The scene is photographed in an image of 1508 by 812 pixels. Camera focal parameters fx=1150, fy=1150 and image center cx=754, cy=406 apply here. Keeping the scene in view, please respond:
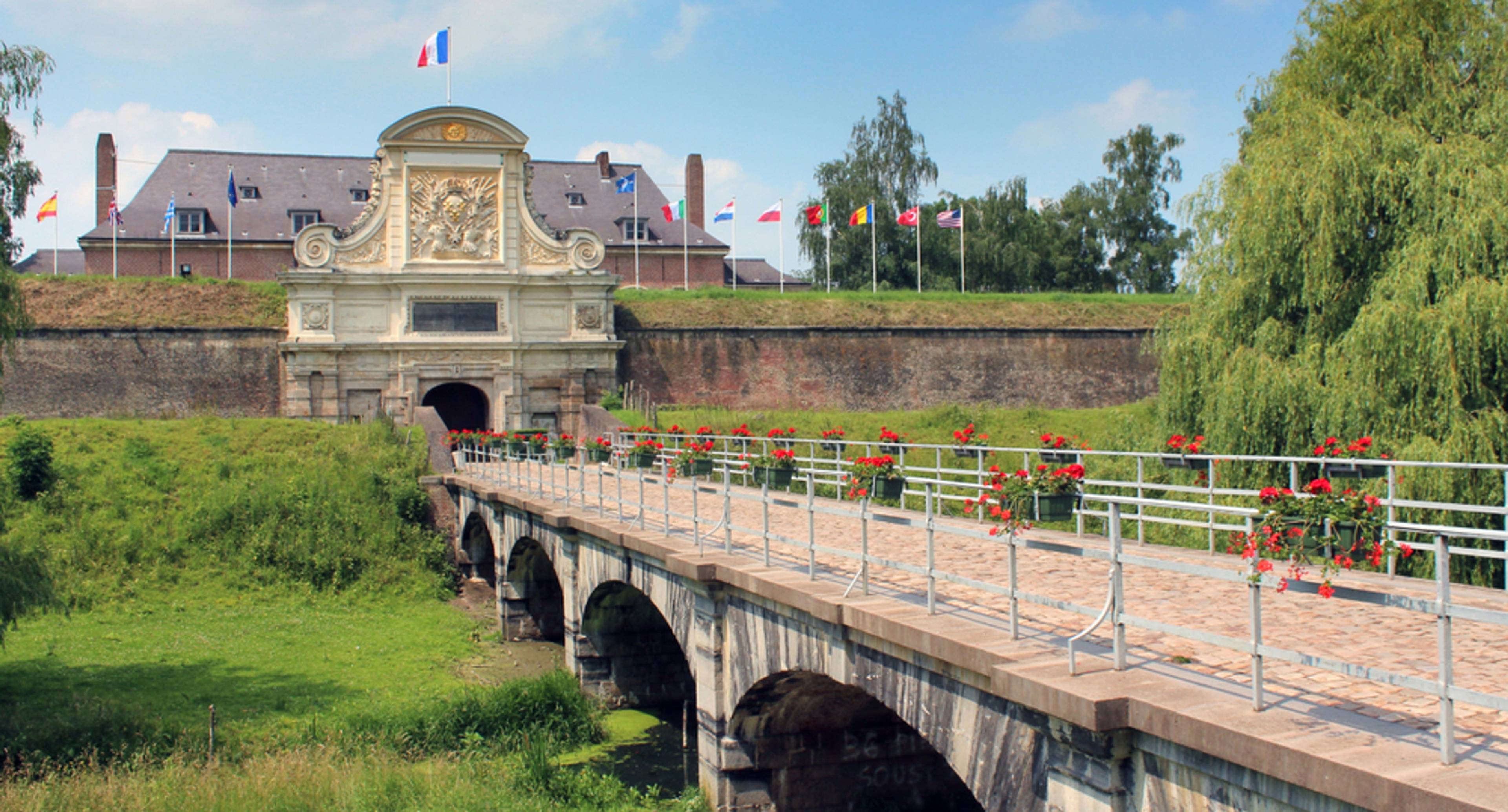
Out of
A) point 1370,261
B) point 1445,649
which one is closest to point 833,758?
point 1445,649

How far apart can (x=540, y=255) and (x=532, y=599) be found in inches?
640

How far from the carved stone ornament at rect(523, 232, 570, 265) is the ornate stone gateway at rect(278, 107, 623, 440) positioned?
1.4 inches

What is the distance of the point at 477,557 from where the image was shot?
79.9ft

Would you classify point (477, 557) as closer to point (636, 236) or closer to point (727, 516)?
point (727, 516)

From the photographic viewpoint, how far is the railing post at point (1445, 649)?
3.75 m

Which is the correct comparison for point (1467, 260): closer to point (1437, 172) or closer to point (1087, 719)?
point (1437, 172)

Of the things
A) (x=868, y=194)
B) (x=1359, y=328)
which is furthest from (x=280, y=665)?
(x=868, y=194)

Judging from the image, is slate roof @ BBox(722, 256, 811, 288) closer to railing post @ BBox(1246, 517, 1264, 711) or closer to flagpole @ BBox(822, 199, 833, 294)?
flagpole @ BBox(822, 199, 833, 294)

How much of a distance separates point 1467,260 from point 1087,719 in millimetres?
10845

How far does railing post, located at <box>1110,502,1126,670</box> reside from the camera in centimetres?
510

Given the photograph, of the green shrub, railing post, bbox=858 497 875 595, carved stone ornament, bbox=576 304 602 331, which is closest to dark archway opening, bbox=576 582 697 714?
railing post, bbox=858 497 875 595

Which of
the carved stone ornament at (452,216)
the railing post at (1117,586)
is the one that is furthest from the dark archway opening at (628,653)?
the carved stone ornament at (452,216)

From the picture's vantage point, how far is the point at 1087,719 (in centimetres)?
491

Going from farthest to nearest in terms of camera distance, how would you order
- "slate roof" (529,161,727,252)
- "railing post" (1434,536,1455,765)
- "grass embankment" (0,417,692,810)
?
"slate roof" (529,161,727,252), "grass embankment" (0,417,692,810), "railing post" (1434,536,1455,765)
